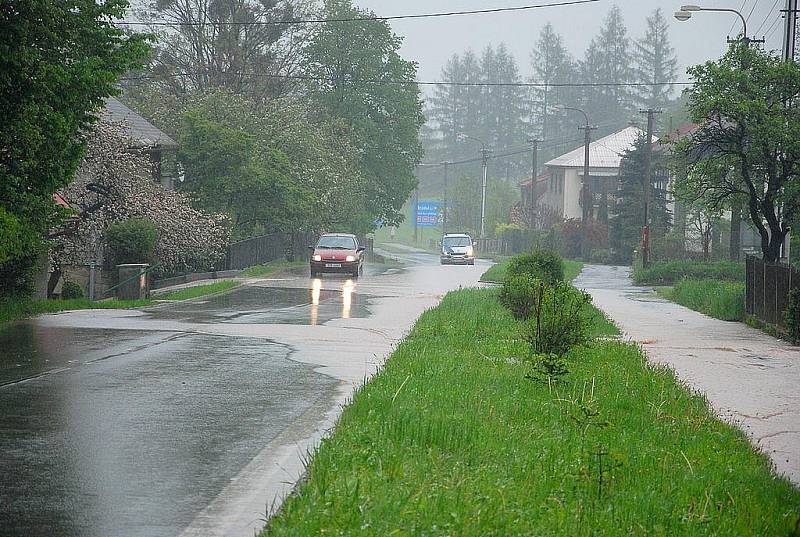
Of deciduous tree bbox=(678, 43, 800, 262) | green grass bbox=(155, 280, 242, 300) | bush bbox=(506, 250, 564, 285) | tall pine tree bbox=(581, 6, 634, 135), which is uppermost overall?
tall pine tree bbox=(581, 6, 634, 135)

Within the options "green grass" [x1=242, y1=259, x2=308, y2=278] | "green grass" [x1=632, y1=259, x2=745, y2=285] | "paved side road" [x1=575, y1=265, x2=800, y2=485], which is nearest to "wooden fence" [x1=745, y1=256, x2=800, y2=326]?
"paved side road" [x1=575, y1=265, x2=800, y2=485]

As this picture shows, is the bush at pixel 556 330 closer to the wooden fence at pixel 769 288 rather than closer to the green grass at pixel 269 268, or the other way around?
the wooden fence at pixel 769 288

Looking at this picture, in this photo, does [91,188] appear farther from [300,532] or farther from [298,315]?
[300,532]

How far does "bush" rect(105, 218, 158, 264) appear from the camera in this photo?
28.3 metres

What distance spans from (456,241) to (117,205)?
34.8 m

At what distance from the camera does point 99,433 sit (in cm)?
930

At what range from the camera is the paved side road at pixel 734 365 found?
1050 centimetres

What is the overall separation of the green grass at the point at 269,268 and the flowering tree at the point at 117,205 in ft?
24.3

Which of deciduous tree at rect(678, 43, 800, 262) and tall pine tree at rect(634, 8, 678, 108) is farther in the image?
tall pine tree at rect(634, 8, 678, 108)

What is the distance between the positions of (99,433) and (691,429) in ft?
16.8

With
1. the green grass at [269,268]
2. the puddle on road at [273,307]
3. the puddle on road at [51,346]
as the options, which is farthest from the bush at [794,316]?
the green grass at [269,268]

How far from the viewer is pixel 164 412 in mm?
10484

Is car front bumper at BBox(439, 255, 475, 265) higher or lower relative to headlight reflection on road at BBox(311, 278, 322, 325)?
higher

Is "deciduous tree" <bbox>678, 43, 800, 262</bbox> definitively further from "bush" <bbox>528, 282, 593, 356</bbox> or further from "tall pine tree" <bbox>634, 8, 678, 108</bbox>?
"tall pine tree" <bbox>634, 8, 678, 108</bbox>
